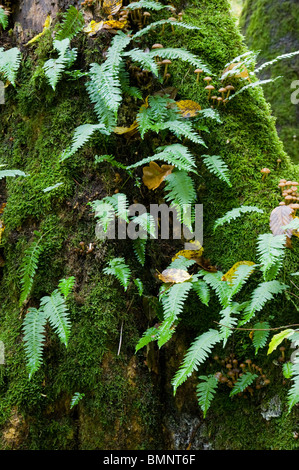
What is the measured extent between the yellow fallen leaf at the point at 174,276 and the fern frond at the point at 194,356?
451 millimetres

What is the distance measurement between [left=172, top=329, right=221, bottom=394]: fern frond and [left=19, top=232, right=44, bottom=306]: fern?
1295mm

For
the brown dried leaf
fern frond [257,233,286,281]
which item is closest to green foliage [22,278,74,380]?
fern frond [257,233,286,281]

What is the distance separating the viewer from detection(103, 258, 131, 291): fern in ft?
10.3

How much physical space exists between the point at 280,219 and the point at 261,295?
2.31 feet

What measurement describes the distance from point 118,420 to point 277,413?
1.18 meters

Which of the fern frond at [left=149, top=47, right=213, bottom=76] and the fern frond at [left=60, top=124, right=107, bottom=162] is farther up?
the fern frond at [left=149, top=47, right=213, bottom=76]

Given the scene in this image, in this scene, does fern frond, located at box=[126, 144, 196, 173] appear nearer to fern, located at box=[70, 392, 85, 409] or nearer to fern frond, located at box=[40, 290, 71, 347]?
fern frond, located at box=[40, 290, 71, 347]

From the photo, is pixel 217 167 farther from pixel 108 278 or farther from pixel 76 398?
pixel 76 398

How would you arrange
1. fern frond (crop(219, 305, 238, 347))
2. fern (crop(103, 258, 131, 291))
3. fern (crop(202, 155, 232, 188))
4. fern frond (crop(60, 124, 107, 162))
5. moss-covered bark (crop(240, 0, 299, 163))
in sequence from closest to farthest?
fern frond (crop(219, 305, 238, 347))
fern (crop(103, 258, 131, 291))
fern frond (crop(60, 124, 107, 162))
fern (crop(202, 155, 232, 188))
moss-covered bark (crop(240, 0, 299, 163))

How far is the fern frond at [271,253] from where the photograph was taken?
2.78 metres

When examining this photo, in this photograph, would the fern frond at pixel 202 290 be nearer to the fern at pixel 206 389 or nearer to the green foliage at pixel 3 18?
the fern at pixel 206 389

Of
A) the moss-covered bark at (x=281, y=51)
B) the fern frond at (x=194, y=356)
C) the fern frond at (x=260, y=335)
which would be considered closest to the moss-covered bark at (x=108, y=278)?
the fern frond at (x=260, y=335)

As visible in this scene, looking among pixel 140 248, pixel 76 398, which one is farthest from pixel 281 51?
pixel 76 398

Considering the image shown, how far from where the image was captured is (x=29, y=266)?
3.21 m
